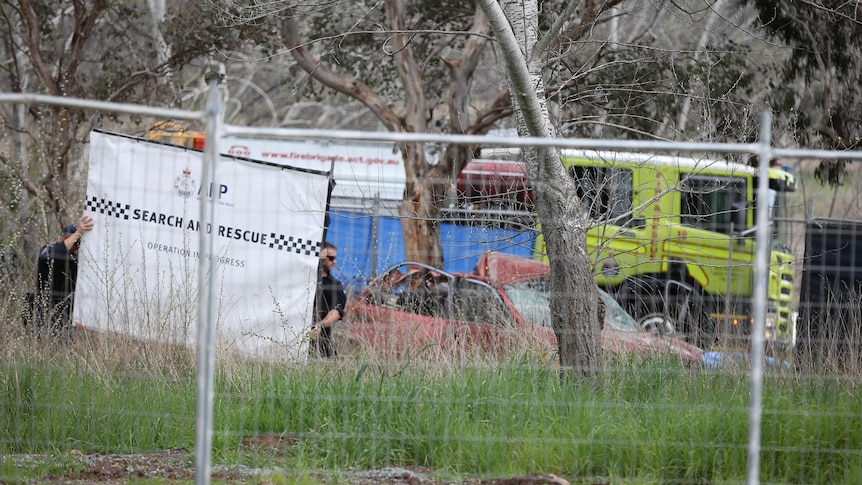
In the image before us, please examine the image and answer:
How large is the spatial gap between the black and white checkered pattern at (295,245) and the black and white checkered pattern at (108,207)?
1.35 meters

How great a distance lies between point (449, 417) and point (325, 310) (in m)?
2.86

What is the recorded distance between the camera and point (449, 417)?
541 cm

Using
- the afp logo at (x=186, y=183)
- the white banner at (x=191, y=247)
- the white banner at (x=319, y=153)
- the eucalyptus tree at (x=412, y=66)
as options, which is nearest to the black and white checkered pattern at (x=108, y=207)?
the white banner at (x=191, y=247)

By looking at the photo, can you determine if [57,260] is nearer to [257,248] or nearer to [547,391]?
[257,248]

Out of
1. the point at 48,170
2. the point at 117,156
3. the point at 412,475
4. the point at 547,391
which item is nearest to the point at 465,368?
the point at 547,391

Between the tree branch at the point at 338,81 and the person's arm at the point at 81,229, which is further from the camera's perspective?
the tree branch at the point at 338,81

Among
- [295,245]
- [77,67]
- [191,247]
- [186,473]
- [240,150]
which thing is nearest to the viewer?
[186,473]

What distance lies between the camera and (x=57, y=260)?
7.93 meters

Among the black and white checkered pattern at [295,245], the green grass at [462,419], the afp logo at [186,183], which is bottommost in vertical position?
the green grass at [462,419]

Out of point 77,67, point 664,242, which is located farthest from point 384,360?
point 77,67

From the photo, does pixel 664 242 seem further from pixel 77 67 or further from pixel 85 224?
pixel 77 67

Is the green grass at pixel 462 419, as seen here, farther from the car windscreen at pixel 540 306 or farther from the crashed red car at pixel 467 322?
the car windscreen at pixel 540 306

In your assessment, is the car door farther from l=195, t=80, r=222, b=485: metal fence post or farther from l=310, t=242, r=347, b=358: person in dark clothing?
l=195, t=80, r=222, b=485: metal fence post

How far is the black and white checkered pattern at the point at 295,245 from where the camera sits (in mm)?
7957
